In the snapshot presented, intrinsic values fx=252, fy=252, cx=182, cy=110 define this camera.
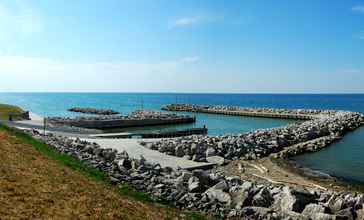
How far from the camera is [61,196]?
5.70 m

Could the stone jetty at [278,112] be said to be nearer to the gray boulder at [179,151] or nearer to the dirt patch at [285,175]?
the dirt patch at [285,175]

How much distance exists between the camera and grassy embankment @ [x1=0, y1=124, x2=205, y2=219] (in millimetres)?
4980

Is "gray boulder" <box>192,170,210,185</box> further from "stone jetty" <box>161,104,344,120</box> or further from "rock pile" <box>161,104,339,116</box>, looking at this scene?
"rock pile" <box>161,104,339,116</box>

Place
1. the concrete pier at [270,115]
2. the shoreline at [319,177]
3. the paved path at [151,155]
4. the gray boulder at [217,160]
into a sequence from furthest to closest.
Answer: the concrete pier at [270,115] < the gray boulder at [217,160] < the paved path at [151,155] < the shoreline at [319,177]

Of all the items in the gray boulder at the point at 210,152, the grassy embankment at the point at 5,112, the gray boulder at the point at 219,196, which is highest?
the grassy embankment at the point at 5,112

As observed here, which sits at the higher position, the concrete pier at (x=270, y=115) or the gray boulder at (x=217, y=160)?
the concrete pier at (x=270, y=115)

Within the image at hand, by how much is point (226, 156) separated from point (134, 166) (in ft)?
23.2

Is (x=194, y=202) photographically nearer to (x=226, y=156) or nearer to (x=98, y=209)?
(x=98, y=209)

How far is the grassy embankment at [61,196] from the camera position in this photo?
4980mm

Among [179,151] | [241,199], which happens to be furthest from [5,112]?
[241,199]

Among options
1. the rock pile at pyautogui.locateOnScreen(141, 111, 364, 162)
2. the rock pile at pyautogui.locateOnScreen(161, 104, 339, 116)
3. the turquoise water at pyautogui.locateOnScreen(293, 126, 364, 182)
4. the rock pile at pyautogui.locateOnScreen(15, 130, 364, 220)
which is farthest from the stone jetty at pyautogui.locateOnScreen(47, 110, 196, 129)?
the rock pile at pyautogui.locateOnScreen(15, 130, 364, 220)

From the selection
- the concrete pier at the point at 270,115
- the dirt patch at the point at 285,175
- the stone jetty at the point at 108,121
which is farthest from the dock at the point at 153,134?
the concrete pier at the point at 270,115

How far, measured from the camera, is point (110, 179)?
8141 millimetres

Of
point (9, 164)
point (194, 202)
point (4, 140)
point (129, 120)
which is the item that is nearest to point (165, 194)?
point (194, 202)
